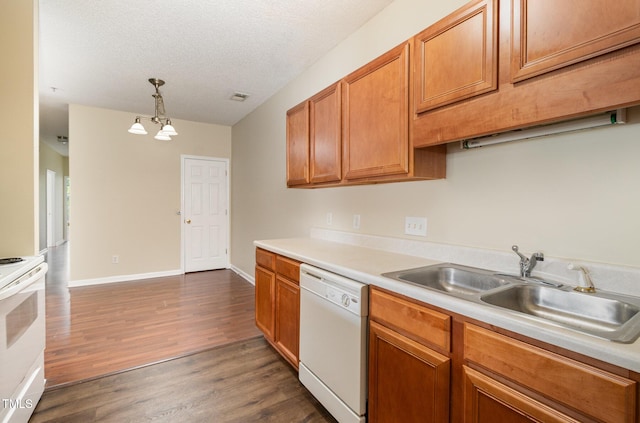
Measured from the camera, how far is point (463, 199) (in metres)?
1.76

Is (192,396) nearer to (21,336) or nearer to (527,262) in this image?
(21,336)

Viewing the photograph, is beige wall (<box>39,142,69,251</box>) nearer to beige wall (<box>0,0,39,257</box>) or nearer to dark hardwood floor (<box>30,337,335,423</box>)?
beige wall (<box>0,0,39,257</box>)

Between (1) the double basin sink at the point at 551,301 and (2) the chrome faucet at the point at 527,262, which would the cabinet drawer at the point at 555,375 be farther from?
(2) the chrome faucet at the point at 527,262

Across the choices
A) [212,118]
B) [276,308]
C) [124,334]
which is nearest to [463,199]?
[276,308]

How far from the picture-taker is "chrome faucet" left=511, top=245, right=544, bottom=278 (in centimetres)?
138

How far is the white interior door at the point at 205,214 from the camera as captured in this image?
535 cm

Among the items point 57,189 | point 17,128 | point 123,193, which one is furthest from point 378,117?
point 57,189

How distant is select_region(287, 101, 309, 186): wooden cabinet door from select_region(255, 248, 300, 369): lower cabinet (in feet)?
2.42

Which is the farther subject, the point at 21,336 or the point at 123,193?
the point at 123,193

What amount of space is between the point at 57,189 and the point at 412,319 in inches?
435

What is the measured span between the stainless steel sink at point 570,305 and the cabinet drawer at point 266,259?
5.37ft

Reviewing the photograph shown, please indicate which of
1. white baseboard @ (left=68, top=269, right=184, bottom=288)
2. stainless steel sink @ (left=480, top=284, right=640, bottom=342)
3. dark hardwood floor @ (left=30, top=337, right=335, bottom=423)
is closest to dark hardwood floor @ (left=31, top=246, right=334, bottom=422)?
dark hardwood floor @ (left=30, top=337, right=335, bottom=423)

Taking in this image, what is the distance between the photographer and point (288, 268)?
87.4 inches

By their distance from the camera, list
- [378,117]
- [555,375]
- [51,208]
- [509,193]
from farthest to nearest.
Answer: [51,208], [378,117], [509,193], [555,375]
